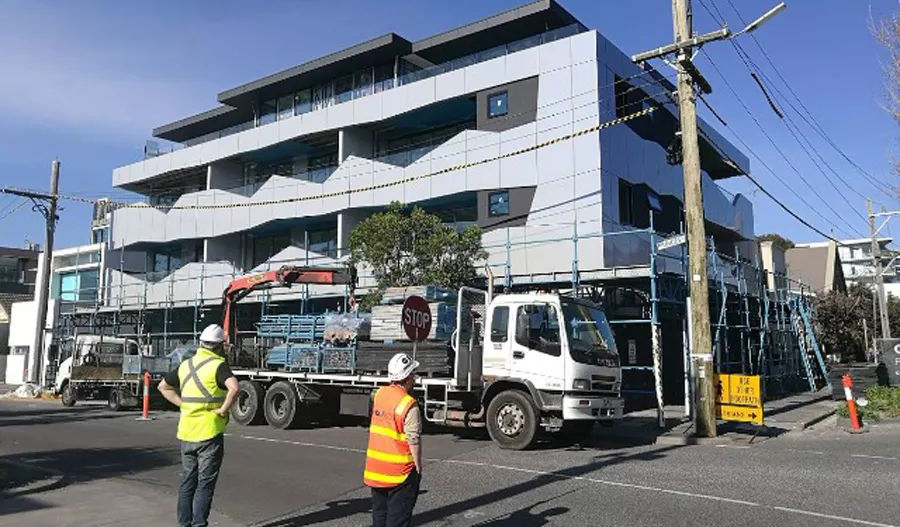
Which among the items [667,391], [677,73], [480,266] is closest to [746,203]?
[667,391]

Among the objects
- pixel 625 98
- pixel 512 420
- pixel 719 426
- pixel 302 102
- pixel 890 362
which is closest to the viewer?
pixel 512 420

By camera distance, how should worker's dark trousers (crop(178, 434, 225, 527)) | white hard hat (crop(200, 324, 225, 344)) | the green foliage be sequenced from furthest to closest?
the green foliage, white hard hat (crop(200, 324, 225, 344)), worker's dark trousers (crop(178, 434, 225, 527))

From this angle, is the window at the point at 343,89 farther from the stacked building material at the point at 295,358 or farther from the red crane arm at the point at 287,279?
the stacked building material at the point at 295,358

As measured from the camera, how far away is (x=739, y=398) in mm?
13914

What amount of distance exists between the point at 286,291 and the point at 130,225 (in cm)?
1672

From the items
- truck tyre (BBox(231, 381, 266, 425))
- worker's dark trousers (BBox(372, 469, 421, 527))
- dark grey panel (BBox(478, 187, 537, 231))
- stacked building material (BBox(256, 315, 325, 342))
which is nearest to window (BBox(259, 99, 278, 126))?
dark grey panel (BBox(478, 187, 537, 231))

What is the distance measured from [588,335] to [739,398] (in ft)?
12.0

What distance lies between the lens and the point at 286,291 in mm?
26484

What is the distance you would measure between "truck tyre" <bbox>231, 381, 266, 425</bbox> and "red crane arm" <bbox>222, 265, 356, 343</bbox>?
1315 mm

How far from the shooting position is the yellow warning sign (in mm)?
13672

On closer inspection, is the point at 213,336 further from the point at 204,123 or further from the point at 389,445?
the point at 204,123

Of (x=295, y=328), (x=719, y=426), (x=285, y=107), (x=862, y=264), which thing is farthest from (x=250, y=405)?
(x=862, y=264)

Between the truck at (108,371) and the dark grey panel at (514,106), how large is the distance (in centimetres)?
1315

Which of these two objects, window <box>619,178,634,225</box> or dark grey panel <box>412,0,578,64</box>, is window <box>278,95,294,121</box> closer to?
dark grey panel <box>412,0,578,64</box>
